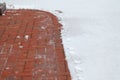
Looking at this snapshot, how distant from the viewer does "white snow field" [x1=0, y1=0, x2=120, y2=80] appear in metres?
3.41

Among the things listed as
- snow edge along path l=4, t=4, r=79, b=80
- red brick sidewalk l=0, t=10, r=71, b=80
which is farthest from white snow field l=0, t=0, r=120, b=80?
red brick sidewalk l=0, t=10, r=71, b=80

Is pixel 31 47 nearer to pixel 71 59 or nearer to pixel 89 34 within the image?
pixel 71 59

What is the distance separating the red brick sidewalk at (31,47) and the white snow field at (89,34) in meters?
0.14

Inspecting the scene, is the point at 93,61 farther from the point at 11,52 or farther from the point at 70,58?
the point at 11,52

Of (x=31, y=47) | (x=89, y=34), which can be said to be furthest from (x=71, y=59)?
(x=89, y=34)

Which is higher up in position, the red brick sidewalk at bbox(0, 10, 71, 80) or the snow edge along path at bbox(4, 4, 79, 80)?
the snow edge along path at bbox(4, 4, 79, 80)

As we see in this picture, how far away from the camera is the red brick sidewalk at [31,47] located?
334 centimetres

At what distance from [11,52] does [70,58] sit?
76 centimetres

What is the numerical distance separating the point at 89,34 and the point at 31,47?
0.92 metres

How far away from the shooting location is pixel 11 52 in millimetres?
3814

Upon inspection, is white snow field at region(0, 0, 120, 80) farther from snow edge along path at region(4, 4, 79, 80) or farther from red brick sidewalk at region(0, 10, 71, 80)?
red brick sidewalk at region(0, 10, 71, 80)

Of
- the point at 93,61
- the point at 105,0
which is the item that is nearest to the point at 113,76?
the point at 93,61

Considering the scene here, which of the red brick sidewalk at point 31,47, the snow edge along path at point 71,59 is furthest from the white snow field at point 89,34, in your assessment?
the red brick sidewalk at point 31,47

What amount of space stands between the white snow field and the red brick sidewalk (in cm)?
14
